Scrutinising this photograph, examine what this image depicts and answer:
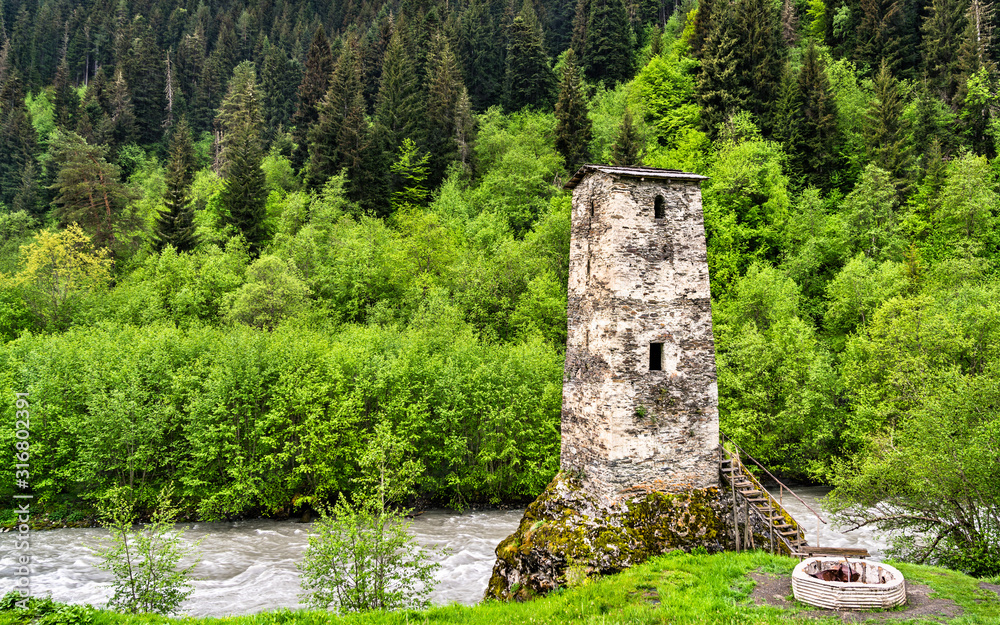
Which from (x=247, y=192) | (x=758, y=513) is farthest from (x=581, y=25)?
(x=758, y=513)

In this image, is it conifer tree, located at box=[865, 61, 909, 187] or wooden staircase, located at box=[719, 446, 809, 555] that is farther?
conifer tree, located at box=[865, 61, 909, 187]

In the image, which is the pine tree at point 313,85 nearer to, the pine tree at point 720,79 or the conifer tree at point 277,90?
the conifer tree at point 277,90

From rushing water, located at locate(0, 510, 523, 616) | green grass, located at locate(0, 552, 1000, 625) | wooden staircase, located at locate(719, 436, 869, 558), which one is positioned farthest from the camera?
rushing water, located at locate(0, 510, 523, 616)

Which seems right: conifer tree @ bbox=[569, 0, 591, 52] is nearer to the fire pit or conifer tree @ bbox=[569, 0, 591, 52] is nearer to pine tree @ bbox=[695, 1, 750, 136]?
pine tree @ bbox=[695, 1, 750, 136]

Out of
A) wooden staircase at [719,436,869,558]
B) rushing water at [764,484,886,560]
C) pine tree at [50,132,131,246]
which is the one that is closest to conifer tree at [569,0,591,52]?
pine tree at [50,132,131,246]

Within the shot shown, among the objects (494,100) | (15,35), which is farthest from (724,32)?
(15,35)

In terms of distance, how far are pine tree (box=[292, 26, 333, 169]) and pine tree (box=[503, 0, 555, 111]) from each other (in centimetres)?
1826

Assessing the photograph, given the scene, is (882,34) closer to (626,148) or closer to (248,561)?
(626,148)

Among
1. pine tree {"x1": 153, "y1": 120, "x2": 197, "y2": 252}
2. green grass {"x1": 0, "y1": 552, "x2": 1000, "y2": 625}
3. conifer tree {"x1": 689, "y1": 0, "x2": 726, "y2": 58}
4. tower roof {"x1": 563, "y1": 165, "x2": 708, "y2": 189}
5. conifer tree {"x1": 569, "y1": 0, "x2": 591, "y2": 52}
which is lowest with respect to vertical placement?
green grass {"x1": 0, "y1": 552, "x2": 1000, "y2": 625}

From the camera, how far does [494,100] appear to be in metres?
64.0

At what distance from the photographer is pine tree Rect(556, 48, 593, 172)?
162ft

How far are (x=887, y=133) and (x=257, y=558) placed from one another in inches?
1754

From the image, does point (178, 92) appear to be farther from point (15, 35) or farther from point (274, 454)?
point (274, 454)

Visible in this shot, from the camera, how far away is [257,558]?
21.6m
